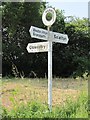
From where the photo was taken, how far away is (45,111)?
16.6 feet

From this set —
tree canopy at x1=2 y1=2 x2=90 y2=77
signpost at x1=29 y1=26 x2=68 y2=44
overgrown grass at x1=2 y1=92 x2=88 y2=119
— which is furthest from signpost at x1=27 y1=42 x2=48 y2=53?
tree canopy at x1=2 y1=2 x2=90 y2=77

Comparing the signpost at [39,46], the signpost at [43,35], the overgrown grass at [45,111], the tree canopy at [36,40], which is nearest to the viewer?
the overgrown grass at [45,111]

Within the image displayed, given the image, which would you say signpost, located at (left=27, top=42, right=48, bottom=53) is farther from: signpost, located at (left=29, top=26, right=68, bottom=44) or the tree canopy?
the tree canopy

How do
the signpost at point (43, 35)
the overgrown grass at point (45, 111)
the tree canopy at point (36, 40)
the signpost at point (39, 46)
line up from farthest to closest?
the tree canopy at point (36, 40) → the signpost at point (39, 46) → the signpost at point (43, 35) → the overgrown grass at point (45, 111)

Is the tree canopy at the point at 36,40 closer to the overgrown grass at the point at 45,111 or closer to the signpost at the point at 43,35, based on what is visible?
the signpost at the point at 43,35

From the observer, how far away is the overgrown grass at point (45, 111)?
4.90 m

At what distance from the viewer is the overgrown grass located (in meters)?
4.90

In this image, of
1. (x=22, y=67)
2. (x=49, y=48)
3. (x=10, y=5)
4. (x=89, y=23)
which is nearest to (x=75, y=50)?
(x=89, y=23)

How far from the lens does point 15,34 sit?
16.5 metres

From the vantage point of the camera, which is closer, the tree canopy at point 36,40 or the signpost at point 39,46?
the signpost at point 39,46

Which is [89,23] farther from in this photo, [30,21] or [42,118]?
[42,118]

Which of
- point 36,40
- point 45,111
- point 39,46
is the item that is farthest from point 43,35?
point 36,40

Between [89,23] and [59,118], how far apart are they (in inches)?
565

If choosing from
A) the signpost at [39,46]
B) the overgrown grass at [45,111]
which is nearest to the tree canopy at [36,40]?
the signpost at [39,46]
